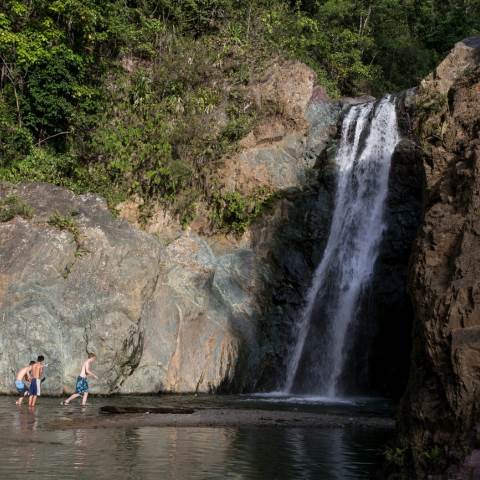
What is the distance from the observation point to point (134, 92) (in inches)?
1527

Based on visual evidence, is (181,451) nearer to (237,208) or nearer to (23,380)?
(23,380)

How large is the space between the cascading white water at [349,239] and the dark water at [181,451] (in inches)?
444

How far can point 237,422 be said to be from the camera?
21375mm

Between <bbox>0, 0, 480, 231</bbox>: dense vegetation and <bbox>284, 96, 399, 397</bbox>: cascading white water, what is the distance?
4259 millimetres

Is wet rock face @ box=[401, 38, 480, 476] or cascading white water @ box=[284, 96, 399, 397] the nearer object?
wet rock face @ box=[401, 38, 480, 476]

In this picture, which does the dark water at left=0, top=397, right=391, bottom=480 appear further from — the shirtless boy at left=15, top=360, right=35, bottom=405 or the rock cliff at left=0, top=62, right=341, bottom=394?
the rock cliff at left=0, top=62, right=341, bottom=394

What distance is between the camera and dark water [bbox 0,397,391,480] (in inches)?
544

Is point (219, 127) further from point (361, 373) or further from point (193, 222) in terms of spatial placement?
point (361, 373)

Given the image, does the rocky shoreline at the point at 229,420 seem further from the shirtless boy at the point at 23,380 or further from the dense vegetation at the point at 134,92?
the dense vegetation at the point at 134,92

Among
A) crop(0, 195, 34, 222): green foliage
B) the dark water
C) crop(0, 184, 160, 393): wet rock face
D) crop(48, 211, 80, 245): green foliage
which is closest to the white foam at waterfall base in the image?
crop(0, 184, 160, 393): wet rock face

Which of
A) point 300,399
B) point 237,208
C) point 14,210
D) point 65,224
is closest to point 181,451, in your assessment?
point 300,399

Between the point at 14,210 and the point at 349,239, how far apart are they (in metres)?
14.0

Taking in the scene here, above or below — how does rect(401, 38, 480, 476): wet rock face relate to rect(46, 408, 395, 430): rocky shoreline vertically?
above

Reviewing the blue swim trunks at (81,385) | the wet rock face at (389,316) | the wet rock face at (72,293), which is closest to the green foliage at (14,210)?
the wet rock face at (72,293)
